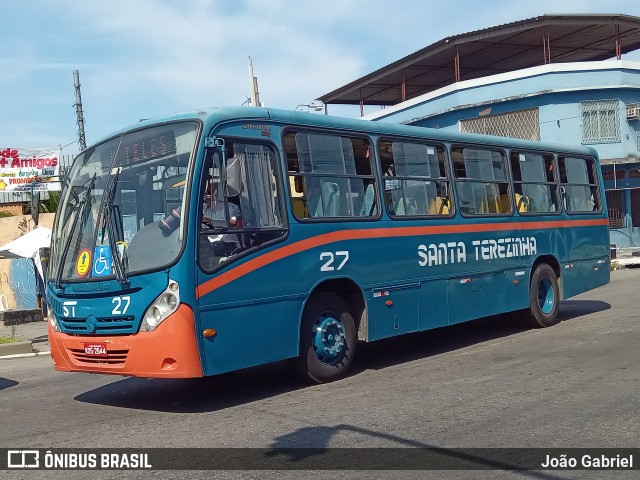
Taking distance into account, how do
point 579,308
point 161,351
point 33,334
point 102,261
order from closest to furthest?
point 161,351, point 102,261, point 579,308, point 33,334

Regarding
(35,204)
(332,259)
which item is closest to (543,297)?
(332,259)

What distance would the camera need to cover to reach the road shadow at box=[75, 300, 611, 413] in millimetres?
7785

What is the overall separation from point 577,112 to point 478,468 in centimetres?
2622

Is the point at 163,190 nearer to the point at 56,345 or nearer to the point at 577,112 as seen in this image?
the point at 56,345

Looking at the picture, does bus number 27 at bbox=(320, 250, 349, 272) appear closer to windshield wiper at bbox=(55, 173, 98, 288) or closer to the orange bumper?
the orange bumper

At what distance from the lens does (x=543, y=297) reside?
12.4 m

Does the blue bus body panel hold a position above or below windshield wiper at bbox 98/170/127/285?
below

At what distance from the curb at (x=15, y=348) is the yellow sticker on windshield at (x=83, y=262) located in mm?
7138

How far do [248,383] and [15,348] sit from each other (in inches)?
274

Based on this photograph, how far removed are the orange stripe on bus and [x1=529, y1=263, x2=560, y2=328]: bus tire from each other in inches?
30.8

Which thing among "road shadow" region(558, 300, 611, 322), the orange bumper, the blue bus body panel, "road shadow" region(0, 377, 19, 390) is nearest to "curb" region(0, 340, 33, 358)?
"road shadow" region(0, 377, 19, 390)

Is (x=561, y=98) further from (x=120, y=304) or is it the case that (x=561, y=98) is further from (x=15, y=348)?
(x=120, y=304)

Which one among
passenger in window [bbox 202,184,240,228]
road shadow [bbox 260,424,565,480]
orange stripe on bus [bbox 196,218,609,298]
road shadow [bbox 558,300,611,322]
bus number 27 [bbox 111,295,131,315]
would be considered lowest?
road shadow [bbox 558,300,611,322]

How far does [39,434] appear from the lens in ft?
21.7
